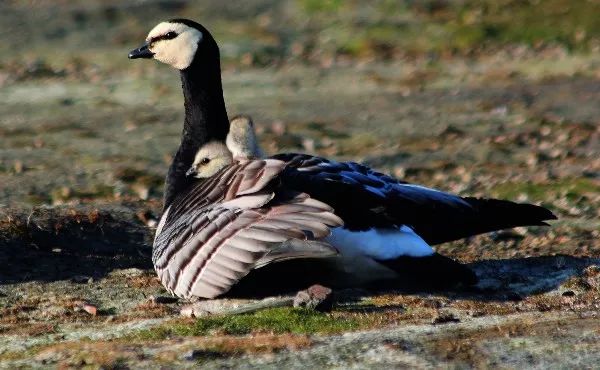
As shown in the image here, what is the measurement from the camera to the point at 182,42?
7750 mm

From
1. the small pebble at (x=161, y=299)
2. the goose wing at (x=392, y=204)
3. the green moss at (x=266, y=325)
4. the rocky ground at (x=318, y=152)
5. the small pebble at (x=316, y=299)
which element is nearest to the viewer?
the rocky ground at (x=318, y=152)

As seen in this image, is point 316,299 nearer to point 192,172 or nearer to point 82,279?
point 82,279

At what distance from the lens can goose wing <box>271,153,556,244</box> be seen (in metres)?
6.06

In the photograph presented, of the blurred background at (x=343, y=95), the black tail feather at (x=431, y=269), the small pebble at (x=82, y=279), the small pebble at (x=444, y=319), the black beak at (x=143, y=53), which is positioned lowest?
the blurred background at (x=343, y=95)

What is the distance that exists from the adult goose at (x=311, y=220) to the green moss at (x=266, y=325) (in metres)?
0.31

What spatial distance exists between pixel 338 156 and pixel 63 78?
5016 millimetres

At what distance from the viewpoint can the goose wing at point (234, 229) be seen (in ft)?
19.1

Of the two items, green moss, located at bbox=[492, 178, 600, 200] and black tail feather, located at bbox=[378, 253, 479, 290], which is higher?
black tail feather, located at bbox=[378, 253, 479, 290]

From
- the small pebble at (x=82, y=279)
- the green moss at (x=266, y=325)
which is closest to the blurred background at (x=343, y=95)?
the small pebble at (x=82, y=279)

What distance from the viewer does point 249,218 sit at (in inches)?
235

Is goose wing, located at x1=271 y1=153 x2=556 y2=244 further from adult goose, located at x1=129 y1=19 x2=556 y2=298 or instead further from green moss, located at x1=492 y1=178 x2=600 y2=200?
green moss, located at x1=492 y1=178 x2=600 y2=200

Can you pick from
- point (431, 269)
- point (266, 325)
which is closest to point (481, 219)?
point (431, 269)

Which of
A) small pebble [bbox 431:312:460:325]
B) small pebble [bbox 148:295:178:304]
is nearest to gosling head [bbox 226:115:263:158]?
small pebble [bbox 148:295:178:304]

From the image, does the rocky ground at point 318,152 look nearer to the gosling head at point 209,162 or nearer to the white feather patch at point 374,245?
the white feather patch at point 374,245
